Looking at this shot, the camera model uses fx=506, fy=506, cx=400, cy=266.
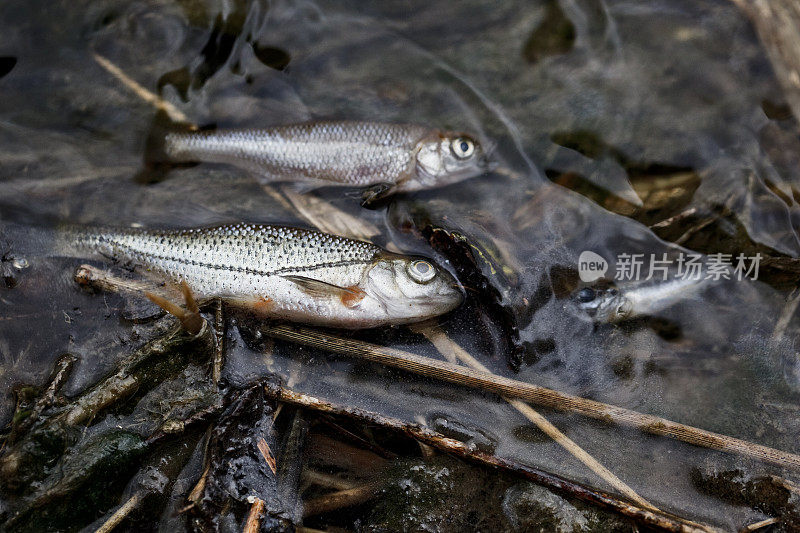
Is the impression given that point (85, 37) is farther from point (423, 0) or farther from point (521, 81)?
point (521, 81)

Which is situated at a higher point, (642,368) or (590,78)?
(590,78)

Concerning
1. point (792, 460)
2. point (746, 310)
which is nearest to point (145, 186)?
point (746, 310)

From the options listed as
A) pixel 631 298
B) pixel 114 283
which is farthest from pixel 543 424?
pixel 114 283

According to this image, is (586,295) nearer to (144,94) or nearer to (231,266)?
(231,266)

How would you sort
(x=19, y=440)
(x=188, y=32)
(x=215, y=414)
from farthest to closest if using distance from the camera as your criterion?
(x=188, y=32)
(x=215, y=414)
(x=19, y=440)

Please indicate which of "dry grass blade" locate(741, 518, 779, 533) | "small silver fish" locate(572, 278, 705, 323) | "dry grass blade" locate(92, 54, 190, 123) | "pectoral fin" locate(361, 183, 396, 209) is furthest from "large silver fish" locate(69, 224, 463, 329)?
"dry grass blade" locate(741, 518, 779, 533)
